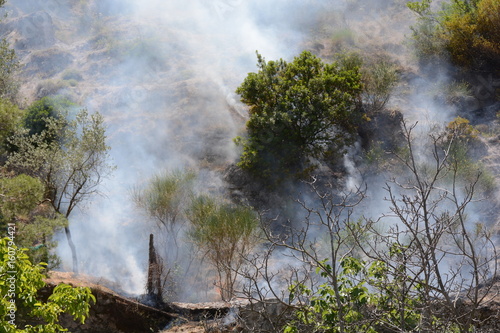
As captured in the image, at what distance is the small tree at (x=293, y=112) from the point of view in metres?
16.5

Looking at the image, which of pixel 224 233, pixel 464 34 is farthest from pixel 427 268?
pixel 464 34

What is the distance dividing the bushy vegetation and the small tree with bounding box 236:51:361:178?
5618mm

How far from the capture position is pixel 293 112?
16578 mm

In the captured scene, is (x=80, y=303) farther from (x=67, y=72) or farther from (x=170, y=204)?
(x=67, y=72)

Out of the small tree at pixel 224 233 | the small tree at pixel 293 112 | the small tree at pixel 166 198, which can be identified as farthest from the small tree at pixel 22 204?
the small tree at pixel 293 112

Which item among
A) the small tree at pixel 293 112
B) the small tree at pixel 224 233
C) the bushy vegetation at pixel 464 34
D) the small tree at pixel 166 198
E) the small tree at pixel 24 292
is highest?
the bushy vegetation at pixel 464 34

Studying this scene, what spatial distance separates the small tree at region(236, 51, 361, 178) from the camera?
651 inches

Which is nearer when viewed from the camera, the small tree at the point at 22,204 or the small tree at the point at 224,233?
the small tree at the point at 22,204

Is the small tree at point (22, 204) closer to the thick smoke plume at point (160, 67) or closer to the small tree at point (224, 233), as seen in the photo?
the small tree at point (224, 233)

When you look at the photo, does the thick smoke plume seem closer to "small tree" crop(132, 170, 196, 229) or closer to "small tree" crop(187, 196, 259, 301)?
"small tree" crop(132, 170, 196, 229)

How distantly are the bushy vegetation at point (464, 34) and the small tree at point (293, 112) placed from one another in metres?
5.62

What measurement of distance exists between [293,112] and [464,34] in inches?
334

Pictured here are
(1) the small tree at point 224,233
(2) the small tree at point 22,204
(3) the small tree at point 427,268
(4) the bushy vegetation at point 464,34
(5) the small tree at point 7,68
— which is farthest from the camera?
(4) the bushy vegetation at point 464,34

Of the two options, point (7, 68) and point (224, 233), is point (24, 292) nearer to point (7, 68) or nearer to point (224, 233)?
point (224, 233)
